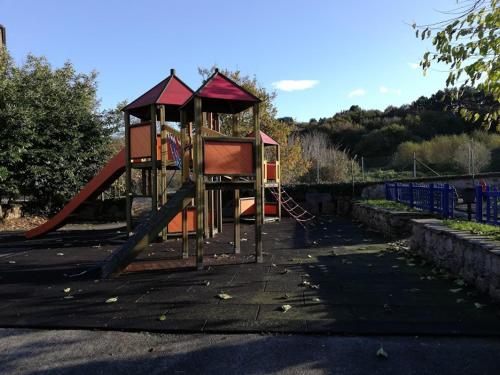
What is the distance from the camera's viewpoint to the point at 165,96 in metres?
10.9

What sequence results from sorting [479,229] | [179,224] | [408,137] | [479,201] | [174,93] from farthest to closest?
1. [408,137]
2. [179,224]
3. [174,93]
4. [479,201]
5. [479,229]

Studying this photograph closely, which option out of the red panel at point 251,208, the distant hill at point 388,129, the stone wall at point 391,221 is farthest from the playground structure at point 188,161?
the distant hill at point 388,129

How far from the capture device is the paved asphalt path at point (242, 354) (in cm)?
342

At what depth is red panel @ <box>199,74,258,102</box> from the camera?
7840mm

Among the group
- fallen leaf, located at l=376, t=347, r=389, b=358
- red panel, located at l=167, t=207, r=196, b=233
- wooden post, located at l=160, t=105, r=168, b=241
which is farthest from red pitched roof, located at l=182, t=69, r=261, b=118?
fallen leaf, located at l=376, t=347, r=389, b=358

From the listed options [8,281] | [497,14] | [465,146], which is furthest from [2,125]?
[465,146]

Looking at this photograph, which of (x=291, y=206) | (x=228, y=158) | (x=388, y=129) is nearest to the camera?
(x=228, y=158)

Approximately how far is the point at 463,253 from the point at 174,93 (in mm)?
7692

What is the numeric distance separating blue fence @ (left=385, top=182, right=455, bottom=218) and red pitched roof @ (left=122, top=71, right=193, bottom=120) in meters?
6.48

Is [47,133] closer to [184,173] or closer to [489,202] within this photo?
[184,173]

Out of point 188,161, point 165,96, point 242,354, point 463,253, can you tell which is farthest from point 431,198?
point 242,354

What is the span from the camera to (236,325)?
4.38 metres

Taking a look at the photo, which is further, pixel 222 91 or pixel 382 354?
pixel 222 91

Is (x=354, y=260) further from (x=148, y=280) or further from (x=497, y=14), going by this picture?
(x=497, y=14)
